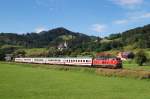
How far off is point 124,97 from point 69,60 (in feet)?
214

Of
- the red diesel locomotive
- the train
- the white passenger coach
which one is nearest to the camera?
the train

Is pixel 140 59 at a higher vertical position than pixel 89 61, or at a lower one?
higher

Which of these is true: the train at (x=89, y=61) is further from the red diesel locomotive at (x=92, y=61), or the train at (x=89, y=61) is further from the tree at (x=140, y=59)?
the tree at (x=140, y=59)

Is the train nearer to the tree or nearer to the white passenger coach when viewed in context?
the white passenger coach

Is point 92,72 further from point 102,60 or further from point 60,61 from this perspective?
point 60,61

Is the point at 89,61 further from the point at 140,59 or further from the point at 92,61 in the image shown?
the point at 140,59

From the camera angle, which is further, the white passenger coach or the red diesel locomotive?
the white passenger coach

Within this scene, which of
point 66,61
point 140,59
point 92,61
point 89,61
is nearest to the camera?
point 92,61

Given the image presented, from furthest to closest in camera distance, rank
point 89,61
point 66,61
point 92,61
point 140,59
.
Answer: point 140,59 → point 66,61 → point 89,61 → point 92,61

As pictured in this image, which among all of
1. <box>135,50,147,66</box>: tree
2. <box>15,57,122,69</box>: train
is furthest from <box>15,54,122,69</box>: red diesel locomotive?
<box>135,50,147,66</box>: tree

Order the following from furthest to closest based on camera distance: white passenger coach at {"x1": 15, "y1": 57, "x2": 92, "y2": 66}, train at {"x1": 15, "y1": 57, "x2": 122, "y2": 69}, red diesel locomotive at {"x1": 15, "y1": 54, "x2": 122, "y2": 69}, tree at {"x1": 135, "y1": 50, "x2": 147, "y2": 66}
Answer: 1. tree at {"x1": 135, "y1": 50, "x2": 147, "y2": 66}
2. white passenger coach at {"x1": 15, "y1": 57, "x2": 92, "y2": 66}
3. red diesel locomotive at {"x1": 15, "y1": 54, "x2": 122, "y2": 69}
4. train at {"x1": 15, "y1": 57, "x2": 122, "y2": 69}

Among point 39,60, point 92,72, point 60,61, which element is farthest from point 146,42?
point 92,72

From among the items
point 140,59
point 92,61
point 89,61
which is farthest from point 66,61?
point 140,59

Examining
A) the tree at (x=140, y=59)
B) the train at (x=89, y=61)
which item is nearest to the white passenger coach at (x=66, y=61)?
the train at (x=89, y=61)
